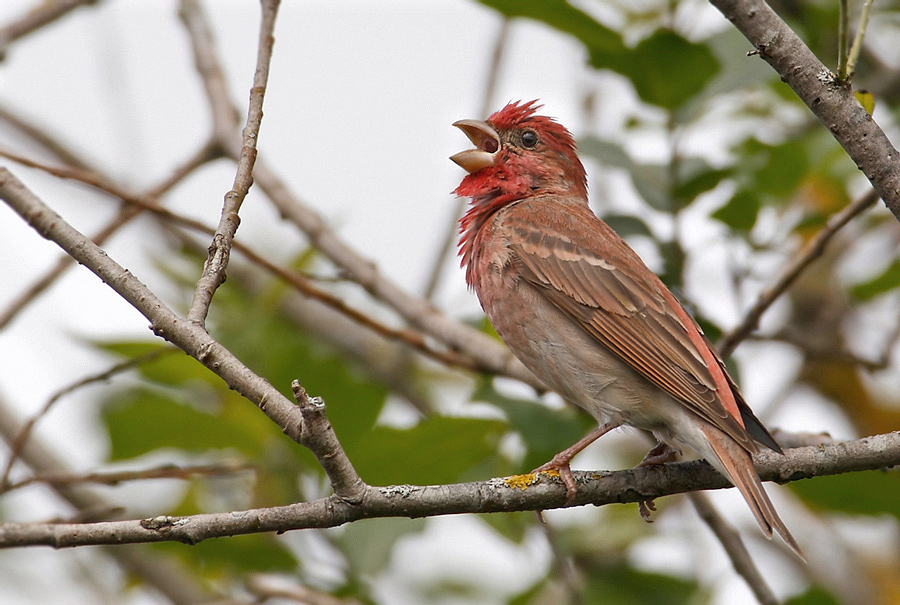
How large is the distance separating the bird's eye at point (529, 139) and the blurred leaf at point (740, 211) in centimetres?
133

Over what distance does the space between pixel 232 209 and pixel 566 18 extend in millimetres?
2310

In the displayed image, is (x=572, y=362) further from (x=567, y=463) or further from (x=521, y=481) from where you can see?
(x=521, y=481)

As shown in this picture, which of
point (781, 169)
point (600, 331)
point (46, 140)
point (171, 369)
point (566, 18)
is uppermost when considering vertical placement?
point (46, 140)

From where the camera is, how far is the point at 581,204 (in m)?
5.61

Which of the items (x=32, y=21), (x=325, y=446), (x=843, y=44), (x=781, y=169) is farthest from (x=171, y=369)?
(x=843, y=44)

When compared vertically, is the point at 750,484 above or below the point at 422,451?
below

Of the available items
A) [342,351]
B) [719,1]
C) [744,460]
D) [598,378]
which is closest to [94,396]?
[342,351]

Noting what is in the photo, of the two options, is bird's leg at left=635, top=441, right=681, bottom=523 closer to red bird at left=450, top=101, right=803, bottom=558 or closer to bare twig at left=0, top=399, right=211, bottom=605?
red bird at left=450, top=101, right=803, bottom=558

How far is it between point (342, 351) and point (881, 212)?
3.91 m

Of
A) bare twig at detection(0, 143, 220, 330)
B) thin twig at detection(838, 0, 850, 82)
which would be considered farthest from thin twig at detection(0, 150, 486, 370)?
thin twig at detection(838, 0, 850, 82)

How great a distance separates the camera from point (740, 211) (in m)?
4.90

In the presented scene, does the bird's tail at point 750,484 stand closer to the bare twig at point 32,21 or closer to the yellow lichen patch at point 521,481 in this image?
the yellow lichen patch at point 521,481

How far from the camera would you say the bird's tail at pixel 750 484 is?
366 centimetres

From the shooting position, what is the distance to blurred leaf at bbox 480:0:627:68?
15.3ft
